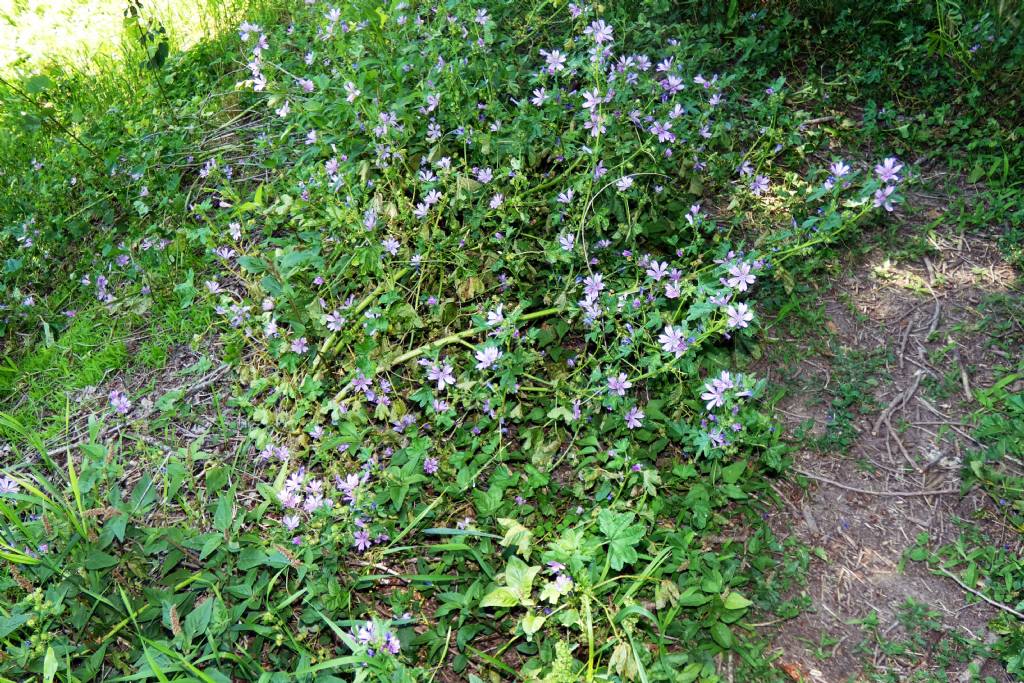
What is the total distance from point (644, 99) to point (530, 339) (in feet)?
4.18

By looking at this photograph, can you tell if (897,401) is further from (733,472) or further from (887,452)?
(733,472)

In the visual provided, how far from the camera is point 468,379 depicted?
2523 millimetres

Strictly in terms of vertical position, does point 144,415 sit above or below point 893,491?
above

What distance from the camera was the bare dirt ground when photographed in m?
2.02

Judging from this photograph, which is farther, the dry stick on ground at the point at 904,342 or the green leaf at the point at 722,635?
the dry stick on ground at the point at 904,342

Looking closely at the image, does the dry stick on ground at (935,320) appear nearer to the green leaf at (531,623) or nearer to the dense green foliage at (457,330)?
the dense green foliage at (457,330)

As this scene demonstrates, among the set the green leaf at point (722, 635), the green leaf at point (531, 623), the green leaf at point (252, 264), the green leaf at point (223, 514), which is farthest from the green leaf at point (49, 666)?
the green leaf at point (722, 635)

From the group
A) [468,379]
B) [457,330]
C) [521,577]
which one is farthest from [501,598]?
[457,330]

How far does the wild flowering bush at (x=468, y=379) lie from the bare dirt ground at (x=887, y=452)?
0.17 metres

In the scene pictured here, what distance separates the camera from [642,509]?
2172 millimetres

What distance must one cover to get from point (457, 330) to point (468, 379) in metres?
0.27

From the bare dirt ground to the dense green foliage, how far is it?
12 centimetres

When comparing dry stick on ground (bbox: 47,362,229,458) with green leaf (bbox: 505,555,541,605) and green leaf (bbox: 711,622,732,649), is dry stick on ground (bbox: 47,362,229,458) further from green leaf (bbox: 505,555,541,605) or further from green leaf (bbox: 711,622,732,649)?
green leaf (bbox: 711,622,732,649)

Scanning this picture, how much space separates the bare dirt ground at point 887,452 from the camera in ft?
→ 6.63
